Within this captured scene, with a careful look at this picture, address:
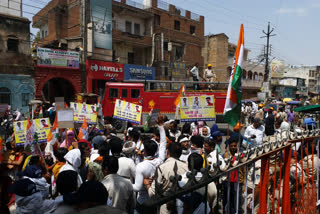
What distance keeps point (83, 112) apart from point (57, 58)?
39.6 feet

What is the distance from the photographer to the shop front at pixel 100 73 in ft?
63.6

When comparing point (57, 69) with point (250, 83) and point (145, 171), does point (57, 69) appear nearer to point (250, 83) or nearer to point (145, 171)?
point (145, 171)

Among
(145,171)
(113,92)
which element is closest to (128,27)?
(113,92)

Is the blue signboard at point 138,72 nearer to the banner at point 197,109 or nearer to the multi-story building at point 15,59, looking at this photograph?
the multi-story building at point 15,59

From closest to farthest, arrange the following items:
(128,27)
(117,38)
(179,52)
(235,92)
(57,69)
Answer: (235,92), (57,69), (117,38), (128,27), (179,52)

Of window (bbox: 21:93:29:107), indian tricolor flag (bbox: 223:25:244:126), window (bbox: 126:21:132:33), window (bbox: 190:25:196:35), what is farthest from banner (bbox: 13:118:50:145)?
window (bbox: 190:25:196:35)

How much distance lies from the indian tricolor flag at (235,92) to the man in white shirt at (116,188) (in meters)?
1.47

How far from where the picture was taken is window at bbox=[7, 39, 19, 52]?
16.0m

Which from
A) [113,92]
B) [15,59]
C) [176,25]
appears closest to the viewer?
[113,92]

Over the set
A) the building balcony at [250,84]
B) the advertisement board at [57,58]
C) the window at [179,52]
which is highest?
the window at [179,52]

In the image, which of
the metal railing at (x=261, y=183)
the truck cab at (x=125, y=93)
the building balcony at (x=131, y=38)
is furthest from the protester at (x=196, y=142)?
the building balcony at (x=131, y=38)

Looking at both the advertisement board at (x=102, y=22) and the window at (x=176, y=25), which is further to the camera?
the window at (x=176, y=25)

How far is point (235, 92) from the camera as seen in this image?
2.68 m

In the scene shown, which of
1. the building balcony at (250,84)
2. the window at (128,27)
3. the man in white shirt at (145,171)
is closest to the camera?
the man in white shirt at (145,171)
